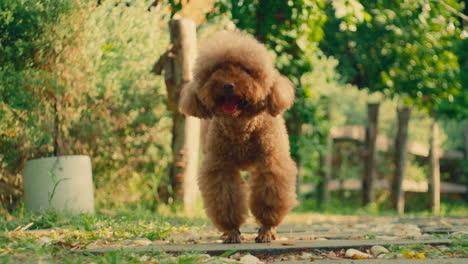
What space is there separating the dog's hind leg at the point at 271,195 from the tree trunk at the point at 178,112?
2.86 m

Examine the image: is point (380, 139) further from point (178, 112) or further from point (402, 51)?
point (178, 112)

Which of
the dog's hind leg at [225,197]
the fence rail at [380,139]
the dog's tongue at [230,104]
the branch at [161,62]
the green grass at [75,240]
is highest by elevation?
the branch at [161,62]

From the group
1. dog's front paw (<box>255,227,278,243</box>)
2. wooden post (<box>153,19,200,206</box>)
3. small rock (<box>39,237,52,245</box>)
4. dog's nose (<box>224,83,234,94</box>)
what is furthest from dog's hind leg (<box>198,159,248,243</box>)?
wooden post (<box>153,19,200,206</box>)

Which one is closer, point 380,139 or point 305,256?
point 305,256

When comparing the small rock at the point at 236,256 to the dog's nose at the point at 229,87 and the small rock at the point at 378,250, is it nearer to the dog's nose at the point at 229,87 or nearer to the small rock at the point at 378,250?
the small rock at the point at 378,250

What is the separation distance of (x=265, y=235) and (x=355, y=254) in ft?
2.91

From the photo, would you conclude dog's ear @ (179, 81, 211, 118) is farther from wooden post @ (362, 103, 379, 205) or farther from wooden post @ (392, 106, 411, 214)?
wooden post @ (392, 106, 411, 214)

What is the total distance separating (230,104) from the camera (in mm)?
3617

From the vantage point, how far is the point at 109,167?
688cm

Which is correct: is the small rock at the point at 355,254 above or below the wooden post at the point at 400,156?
below

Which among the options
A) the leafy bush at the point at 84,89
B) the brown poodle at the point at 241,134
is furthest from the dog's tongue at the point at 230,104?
the leafy bush at the point at 84,89

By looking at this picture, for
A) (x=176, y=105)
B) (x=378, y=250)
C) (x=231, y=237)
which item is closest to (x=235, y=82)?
(x=231, y=237)

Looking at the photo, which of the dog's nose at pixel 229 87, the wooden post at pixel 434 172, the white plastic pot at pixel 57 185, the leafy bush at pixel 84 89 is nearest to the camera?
the dog's nose at pixel 229 87

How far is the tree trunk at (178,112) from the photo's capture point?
6543 millimetres
